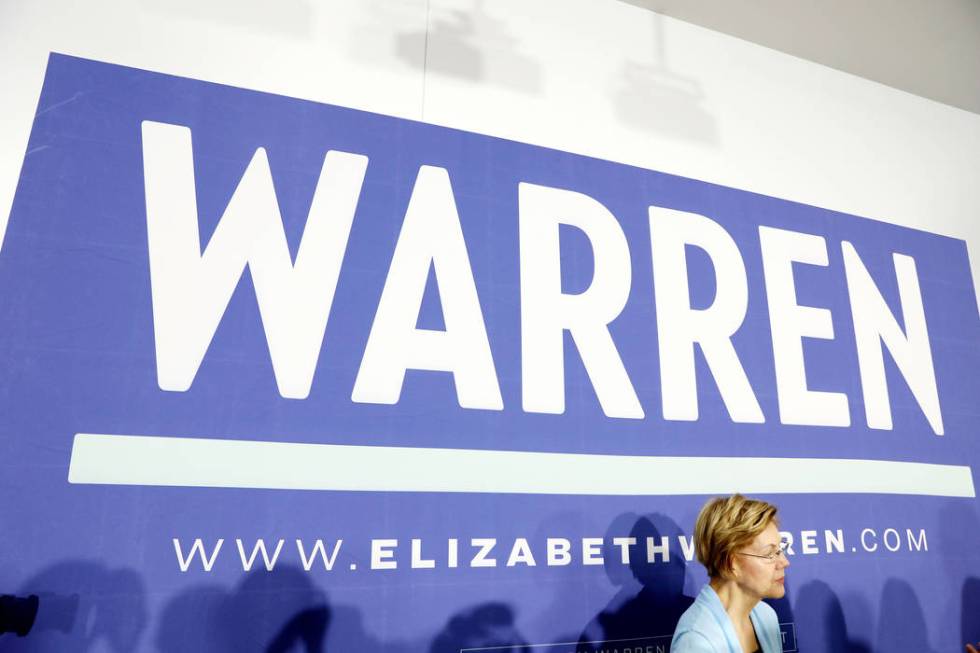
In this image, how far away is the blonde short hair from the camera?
1.82 m

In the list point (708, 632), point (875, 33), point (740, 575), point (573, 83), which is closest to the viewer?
point (708, 632)

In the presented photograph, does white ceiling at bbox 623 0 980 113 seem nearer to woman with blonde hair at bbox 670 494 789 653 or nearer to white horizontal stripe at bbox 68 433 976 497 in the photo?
white horizontal stripe at bbox 68 433 976 497

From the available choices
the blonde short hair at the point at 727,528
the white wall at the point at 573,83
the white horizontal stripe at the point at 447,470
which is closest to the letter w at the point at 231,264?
the white horizontal stripe at the point at 447,470

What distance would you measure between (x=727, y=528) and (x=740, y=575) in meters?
0.12

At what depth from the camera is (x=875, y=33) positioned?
347cm

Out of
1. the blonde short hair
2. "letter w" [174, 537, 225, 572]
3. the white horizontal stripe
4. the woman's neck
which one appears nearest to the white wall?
the white horizontal stripe

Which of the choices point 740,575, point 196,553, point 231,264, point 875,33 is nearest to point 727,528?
point 740,575

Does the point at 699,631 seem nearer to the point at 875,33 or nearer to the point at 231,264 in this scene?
the point at 231,264

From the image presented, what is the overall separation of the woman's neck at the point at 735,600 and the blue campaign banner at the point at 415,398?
1.88ft

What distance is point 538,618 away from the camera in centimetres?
221

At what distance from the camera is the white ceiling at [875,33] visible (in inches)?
127

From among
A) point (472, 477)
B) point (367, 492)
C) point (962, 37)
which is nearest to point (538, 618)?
point (472, 477)

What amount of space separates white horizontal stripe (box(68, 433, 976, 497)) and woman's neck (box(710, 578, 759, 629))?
62 cm

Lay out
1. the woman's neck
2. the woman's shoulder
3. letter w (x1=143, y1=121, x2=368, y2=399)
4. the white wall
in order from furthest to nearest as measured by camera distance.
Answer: the white wall < letter w (x1=143, y1=121, x2=368, y2=399) < the woman's neck < the woman's shoulder
